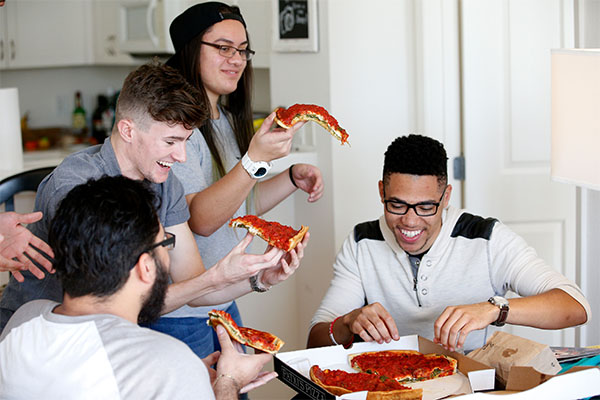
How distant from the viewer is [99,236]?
141 cm

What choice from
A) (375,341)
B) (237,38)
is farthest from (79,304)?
(237,38)

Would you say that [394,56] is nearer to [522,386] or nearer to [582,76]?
[582,76]

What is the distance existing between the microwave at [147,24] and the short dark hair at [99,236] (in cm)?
313

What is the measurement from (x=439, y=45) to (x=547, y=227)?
939 mm

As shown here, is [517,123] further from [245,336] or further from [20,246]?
[20,246]

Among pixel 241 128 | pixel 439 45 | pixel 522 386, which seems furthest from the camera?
pixel 439 45

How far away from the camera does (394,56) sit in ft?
10.7

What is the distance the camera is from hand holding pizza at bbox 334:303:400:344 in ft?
6.32

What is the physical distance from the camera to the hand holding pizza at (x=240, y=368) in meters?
1.58

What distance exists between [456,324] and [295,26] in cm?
190

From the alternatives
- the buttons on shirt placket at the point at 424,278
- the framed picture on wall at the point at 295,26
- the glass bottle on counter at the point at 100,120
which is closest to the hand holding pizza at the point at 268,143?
the buttons on shirt placket at the point at 424,278

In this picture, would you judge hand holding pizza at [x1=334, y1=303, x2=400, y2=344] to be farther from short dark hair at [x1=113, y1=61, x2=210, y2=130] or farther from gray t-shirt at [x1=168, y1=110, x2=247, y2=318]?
short dark hair at [x1=113, y1=61, x2=210, y2=130]

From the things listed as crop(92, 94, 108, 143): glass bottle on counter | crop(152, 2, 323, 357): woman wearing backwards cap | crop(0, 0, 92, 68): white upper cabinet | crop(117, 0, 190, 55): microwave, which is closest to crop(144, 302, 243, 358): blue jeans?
crop(152, 2, 323, 357): woman wearing backwards cap

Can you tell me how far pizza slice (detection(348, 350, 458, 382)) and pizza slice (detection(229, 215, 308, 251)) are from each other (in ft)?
1.12
